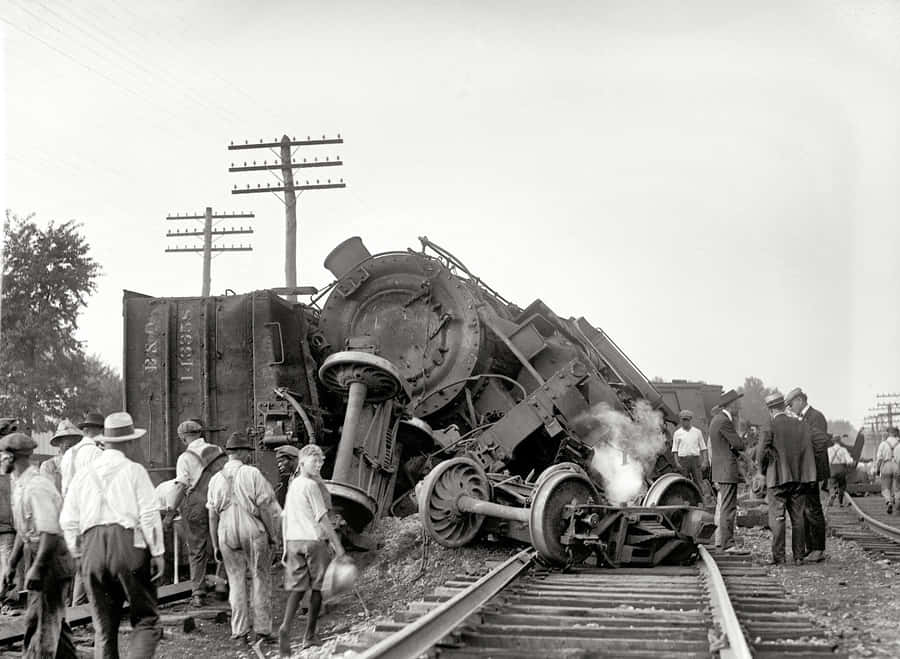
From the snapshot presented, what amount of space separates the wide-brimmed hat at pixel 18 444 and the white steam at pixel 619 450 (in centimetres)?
716

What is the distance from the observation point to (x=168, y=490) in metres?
9.36

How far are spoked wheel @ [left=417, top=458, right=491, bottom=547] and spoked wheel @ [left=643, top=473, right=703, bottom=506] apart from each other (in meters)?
1.77

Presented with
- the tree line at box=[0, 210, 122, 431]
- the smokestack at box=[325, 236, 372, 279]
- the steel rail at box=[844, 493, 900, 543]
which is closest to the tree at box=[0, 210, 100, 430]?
the tree line at box=[0, 210, 122, 431]

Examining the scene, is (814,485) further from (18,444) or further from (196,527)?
(18,444)

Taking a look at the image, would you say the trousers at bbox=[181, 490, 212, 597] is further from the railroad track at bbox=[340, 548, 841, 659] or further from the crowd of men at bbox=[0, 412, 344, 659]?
the railroad track at bbox=[340, 548, 841, 659]

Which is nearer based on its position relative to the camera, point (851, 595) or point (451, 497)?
point (851, 595)

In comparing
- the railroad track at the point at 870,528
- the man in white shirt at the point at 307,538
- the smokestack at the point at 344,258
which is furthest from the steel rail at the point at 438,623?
the smokestack at the point at 344,258

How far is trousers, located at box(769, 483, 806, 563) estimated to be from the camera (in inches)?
429

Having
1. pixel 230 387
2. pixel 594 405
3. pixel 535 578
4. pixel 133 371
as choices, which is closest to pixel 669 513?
pixel 535 578

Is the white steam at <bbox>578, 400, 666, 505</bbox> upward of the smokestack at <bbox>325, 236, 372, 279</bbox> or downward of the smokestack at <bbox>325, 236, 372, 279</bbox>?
downward

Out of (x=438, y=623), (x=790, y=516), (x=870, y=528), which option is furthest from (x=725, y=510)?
(x=438, y=623)

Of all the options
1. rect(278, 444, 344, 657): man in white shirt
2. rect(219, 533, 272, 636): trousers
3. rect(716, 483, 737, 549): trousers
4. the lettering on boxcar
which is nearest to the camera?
rect(278, 444, 344, 657): man in white shirt

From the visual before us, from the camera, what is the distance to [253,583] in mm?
8258

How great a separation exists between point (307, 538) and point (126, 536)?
1692 millimetres
